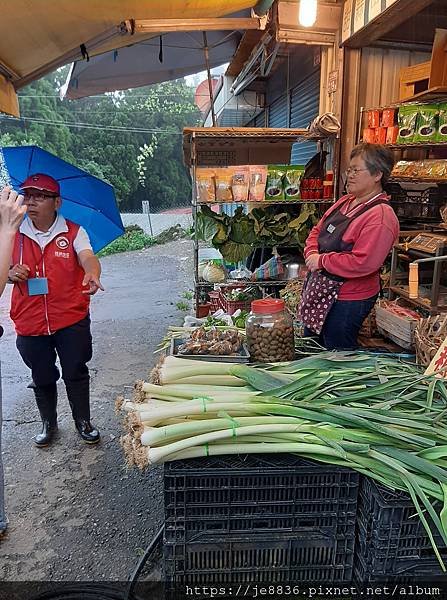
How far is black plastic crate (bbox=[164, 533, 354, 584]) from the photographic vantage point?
4.76 ft

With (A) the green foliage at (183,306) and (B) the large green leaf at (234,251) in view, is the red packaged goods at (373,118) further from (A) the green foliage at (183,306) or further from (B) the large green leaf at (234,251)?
(A) the green foliage at (183,306)

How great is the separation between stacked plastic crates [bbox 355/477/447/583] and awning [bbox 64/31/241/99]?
5950 mm

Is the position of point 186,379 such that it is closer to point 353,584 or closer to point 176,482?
point 176,482

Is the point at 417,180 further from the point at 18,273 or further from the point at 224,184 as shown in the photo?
the point at 18,273

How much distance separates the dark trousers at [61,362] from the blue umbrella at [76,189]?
636mm

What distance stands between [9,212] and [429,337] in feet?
6.19

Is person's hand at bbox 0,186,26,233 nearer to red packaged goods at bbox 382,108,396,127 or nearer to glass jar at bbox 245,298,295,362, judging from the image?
glass jar at bbox 245,298,295,362

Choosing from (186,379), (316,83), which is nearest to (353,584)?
(186,379)

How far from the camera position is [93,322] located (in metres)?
Answer: 6.43

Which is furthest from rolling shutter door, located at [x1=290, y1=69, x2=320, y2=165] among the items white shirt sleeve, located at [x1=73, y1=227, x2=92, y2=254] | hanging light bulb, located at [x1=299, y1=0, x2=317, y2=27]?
white shirt sleeve, located at [x1=73, y1=227, x2=92, y2=254]

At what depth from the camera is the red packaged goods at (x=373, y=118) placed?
3.71 metres

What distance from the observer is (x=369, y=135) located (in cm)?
380

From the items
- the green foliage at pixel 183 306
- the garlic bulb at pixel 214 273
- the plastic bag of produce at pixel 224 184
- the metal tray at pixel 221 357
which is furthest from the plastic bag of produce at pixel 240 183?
the green foliage at pixel 183 306

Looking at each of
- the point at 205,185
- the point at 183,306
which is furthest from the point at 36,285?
the point at 183,306
